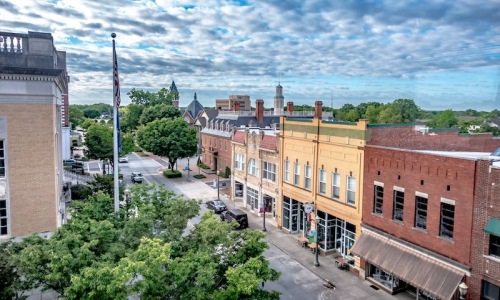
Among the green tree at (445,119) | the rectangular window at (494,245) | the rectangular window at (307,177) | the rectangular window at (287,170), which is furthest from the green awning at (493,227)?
the green tree at (445,119)

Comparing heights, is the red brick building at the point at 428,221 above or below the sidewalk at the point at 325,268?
above

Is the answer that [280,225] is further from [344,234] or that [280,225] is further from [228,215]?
[344,234]

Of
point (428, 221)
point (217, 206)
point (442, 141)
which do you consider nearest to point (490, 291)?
point (428, 221)

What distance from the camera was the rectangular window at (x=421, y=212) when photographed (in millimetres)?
19859

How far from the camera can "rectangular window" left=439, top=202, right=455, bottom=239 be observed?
60.3 ft

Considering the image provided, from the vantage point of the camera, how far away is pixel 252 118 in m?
61.2

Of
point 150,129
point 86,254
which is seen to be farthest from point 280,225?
point 150,129

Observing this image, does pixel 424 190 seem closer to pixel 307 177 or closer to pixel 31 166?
pixel 307 177

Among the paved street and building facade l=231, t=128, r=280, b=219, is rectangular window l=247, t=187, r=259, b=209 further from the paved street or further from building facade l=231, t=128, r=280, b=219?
the paved street

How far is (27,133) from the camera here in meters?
18.3

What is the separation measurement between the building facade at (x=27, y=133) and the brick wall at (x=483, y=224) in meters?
20.8

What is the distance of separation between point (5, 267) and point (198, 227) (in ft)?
21.5

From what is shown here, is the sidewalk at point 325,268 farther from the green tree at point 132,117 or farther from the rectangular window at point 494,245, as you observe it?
the green tree at point 132,117

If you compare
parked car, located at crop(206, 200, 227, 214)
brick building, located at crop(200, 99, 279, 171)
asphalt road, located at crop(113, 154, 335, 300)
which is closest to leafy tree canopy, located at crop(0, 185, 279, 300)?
asphalt road, located at crop(113, 154, 335, 300)
